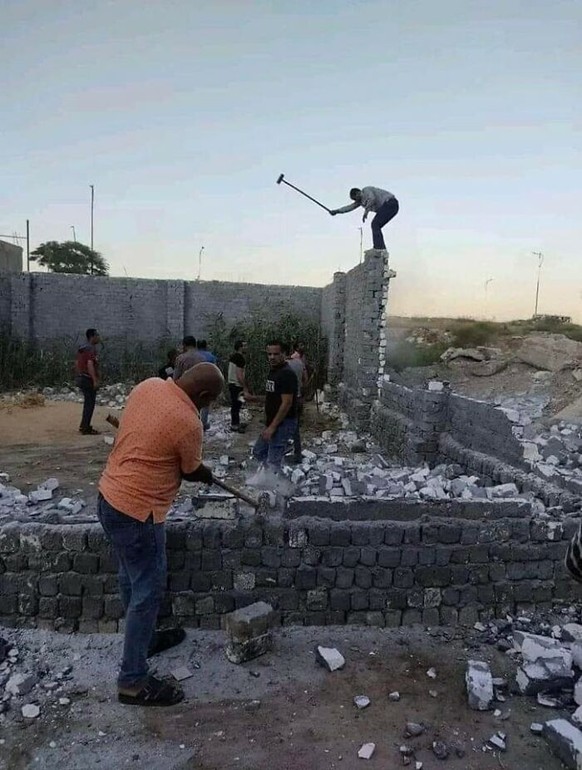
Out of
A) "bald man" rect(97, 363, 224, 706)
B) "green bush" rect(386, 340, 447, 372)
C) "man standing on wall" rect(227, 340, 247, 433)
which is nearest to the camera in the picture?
"bald man" rect(97, 363, 224, 706)

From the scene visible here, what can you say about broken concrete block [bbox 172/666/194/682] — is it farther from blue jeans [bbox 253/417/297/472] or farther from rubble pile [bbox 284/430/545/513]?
blue jeans [bbox 253/417/297/472]

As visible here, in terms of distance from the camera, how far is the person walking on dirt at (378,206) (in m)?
8.95

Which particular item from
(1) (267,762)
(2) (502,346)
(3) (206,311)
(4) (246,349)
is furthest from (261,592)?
(2) (502,346)

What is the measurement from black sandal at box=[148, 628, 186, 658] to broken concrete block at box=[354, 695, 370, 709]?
1098mm

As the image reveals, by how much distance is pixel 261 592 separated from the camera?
11.5 feet

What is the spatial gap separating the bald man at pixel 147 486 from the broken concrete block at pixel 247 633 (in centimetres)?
42

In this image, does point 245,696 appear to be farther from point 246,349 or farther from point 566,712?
point 246,349

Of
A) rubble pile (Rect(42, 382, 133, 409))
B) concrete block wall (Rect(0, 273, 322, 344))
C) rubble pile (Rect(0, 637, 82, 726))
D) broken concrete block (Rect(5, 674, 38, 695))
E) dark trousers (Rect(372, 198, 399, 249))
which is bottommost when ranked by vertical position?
rubble pile (Rect(42, 382, 133, 409))

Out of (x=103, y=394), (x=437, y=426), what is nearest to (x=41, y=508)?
(x=437, y=426)

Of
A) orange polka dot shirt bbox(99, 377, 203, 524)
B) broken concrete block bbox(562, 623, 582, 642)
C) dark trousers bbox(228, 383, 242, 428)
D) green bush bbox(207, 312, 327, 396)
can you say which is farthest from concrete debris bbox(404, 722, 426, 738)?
green bush bbox(207, 312, 327, 396)

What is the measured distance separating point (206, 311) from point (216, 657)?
11973 mm

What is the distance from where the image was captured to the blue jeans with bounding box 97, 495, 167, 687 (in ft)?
8.80

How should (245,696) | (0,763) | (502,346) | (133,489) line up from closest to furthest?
(0,763), (133,489), (245,696), (502,346)

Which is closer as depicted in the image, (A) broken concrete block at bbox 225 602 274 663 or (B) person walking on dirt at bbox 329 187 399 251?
(A) broken concrete block at bbox 225 602 274 663
